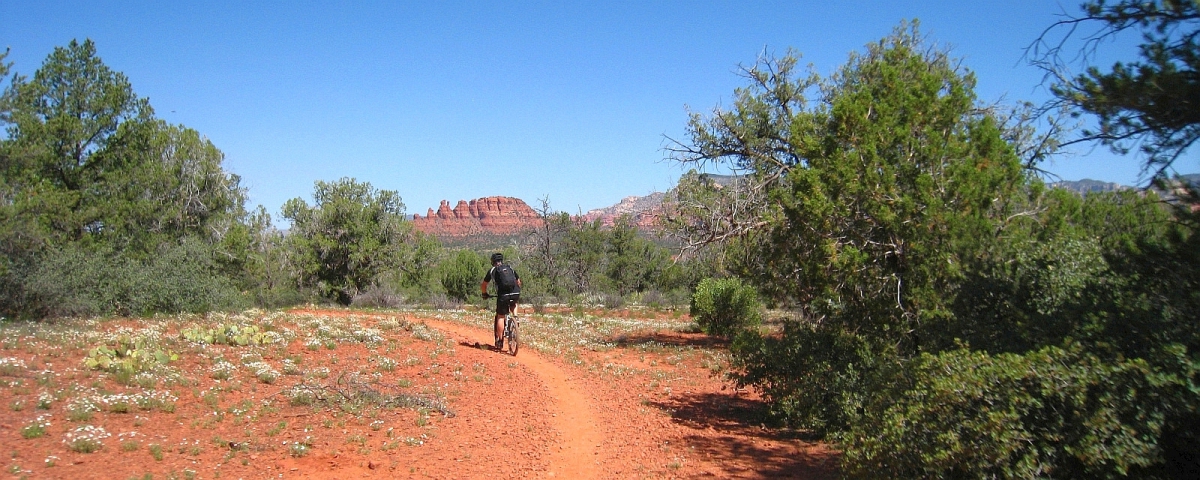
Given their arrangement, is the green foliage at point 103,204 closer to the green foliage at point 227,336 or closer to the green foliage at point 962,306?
the green foliage at point 227,336

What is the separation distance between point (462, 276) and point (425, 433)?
1190 inches

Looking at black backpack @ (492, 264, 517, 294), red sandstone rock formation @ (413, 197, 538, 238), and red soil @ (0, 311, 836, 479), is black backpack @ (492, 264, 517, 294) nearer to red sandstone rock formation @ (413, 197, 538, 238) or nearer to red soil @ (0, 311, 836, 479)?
red soil @ (0, 311, 836, 479)

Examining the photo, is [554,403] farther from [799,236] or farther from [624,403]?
[799,236]

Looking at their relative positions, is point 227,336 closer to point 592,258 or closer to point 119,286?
point 119,286

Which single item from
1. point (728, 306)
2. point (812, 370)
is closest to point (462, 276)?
point (728, 306)

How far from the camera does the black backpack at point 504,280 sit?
1369cm

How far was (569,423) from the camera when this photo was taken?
9.35m

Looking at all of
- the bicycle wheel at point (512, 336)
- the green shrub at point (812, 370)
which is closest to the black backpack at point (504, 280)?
the bicycle wheel at point (512, 336)

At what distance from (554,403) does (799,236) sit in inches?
167

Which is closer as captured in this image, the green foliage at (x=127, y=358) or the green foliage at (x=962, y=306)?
the green foliage at (x=962, y=306)

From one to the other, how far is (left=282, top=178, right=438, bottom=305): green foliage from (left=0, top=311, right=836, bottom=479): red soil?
24184 millimetres

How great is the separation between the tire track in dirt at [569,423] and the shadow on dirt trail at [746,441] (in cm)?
119

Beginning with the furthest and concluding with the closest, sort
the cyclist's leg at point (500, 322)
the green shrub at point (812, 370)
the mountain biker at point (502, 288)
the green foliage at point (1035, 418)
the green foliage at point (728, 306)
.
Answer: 1. the green foliage at point (728, 306)
2. the cyclist's leg at point (500, 322)
3. the mountain biker at point (502, 288)
4. the green shrub at point (812, 370)
5. the green foliage at point (1035, 418)

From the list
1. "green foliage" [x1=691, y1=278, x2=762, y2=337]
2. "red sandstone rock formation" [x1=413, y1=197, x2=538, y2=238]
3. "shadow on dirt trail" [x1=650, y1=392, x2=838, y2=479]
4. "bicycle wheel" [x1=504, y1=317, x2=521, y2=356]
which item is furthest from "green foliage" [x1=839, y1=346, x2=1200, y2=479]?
"red sandstone rock formation" [x1=413, y1=197, x2=538, y2=238]
